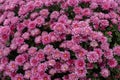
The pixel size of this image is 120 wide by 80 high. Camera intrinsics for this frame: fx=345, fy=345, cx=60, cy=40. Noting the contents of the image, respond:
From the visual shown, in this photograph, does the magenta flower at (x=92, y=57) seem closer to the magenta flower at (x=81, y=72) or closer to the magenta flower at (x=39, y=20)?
the magenta flower at (x=81, y=72)

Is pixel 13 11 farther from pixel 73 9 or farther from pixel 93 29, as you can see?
pixel 93 29

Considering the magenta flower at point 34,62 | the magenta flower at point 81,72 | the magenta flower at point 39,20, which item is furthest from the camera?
the magenta flower at point 39,20

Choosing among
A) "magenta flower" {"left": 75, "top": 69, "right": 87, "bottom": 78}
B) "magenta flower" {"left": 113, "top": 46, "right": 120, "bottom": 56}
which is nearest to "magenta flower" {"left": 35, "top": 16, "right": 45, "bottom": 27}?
"magenta flower" {"left": 75, "top": 69, "right": 87, "bottom": 78}

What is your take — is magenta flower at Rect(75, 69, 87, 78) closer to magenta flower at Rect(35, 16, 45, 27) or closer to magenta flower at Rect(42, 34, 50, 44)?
magenta flower at Rect(42, 34, 50, 44)

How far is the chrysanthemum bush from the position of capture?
11.2ft

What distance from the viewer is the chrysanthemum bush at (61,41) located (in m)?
3.40

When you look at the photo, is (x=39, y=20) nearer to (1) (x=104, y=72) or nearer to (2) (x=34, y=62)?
(2) (x=34, y=62)

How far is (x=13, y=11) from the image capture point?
408cm

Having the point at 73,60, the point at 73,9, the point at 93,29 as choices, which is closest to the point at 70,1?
the point at 73,9

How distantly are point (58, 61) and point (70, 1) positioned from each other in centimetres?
73

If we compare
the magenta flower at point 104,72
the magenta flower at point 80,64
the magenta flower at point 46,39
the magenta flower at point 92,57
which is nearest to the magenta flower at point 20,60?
the magenta flower at point 46,39

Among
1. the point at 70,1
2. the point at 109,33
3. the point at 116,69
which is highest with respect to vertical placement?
the point at 70,1

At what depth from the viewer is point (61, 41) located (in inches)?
138

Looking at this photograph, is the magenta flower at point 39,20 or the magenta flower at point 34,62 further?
the magenta flower at point 39,20
